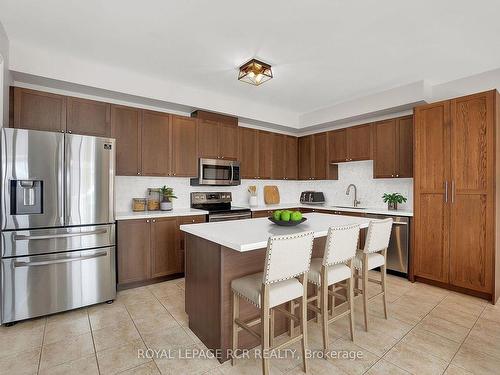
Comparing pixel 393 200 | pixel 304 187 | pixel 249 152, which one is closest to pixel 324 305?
pixel 393 200

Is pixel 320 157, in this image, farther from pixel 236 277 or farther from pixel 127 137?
pixel 236 277

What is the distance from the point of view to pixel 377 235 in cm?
241

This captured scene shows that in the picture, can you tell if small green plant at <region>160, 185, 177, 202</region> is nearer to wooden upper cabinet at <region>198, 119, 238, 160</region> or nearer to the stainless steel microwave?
the stainless steel microwave

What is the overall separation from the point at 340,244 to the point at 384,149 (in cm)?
277

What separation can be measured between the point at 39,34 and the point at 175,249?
2.79m

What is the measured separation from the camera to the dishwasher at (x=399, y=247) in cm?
Result: 366

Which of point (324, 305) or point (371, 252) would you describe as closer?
point (324, 305)

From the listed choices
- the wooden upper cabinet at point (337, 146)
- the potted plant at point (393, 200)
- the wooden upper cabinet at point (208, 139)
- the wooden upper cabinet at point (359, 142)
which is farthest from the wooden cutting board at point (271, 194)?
the potted plant at point (393, 200)

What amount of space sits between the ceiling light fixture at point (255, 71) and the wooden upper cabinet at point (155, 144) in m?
1.34

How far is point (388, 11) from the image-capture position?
88.1 inches

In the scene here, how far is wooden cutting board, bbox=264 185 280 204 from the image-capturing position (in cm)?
534

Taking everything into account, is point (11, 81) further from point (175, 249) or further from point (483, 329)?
point (483, 329)

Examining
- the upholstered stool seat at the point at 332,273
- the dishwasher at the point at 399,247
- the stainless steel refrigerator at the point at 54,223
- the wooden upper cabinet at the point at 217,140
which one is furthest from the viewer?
the wooden upper cabinet at the point at 217,140

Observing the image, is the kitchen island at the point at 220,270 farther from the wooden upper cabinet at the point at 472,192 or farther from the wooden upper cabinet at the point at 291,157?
the wooden upper cabinet at the point at 291,157
